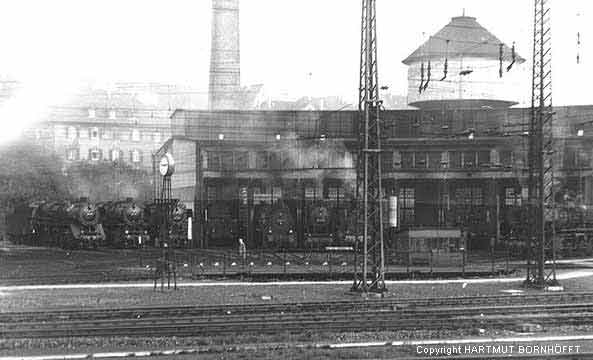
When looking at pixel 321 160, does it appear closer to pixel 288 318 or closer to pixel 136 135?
pixel 136 135

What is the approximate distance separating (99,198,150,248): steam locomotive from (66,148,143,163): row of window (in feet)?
104

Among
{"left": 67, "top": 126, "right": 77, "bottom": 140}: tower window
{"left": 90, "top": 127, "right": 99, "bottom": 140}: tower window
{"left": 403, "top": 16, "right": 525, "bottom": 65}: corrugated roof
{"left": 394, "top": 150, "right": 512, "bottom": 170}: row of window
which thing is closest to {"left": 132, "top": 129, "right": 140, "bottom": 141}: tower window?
{"left": 90, "top": 127, "right": 99, "bottom": 140}: tower window

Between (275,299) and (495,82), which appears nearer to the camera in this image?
(275,299)

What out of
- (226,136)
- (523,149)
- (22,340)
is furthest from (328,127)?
(22,340)

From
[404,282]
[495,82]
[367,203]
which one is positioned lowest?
[404,282]

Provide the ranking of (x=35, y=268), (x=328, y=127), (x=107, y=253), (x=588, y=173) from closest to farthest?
(x=35, y=268) → (x=107, y=253) → (x=588, y=173) → (x=328, y=127)

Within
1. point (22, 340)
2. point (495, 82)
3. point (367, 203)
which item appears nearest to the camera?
point (22, 340)

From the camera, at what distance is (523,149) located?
6303 centimetres

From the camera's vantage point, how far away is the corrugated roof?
80625 millimetres

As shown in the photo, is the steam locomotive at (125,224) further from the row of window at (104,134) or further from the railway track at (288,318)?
the row of window at (104,134)

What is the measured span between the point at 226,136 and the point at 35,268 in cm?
2777

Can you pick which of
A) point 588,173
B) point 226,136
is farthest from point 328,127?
point 588,173

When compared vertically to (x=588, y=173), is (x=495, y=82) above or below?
above

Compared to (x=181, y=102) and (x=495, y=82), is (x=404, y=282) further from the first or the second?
(x=181, y=102)
